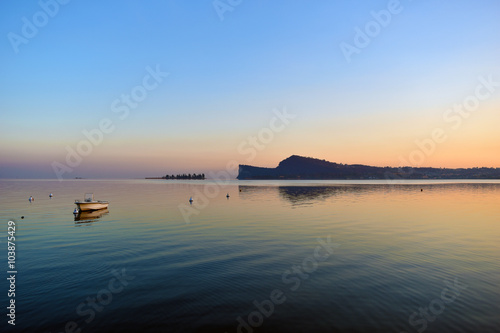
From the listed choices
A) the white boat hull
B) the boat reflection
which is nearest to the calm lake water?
the boat reflection

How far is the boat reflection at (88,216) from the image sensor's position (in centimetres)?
4921

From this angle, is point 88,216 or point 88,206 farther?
point 88,206

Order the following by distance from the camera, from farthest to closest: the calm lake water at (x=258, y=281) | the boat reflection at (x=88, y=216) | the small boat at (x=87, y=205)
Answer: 1. the small boat at (x=87, y=205)
2. the boat reflection at (x=88, y=216)
3. the calm lake water at (x=258, y=281)

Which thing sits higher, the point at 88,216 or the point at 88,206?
the point at 88,206

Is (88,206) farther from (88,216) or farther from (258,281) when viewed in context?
(258,281)

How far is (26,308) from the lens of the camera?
15.1 m

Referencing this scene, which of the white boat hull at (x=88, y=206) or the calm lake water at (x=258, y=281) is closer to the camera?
the calm lake water at (x=258, y=281)

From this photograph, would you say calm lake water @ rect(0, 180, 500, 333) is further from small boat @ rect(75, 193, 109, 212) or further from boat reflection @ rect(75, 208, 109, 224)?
small boat @ rect(75, 193, 109, 212)

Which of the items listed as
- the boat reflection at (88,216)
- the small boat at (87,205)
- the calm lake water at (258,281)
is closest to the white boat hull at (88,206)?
the small boat at (87,205)

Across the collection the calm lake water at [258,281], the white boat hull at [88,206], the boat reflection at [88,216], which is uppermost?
the white boat hull at [88,206]

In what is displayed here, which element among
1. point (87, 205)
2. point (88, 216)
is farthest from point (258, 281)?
point (87, 205)

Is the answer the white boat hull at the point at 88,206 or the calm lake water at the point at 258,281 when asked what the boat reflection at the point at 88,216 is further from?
the calm lake water at the point at 258,281

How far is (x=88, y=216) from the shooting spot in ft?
178

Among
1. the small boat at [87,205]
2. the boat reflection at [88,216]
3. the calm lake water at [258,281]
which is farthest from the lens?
the small boat at [87,205]
